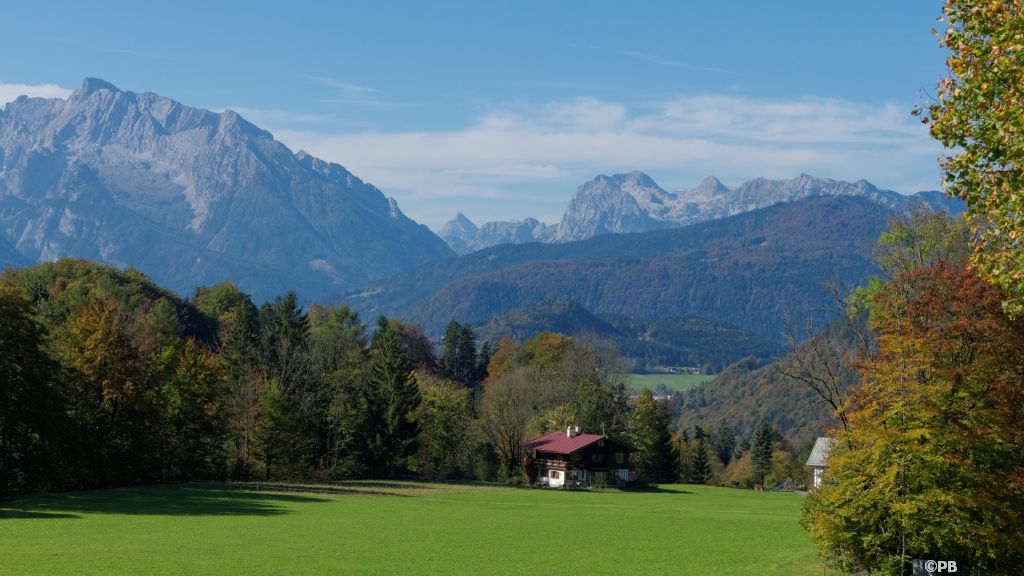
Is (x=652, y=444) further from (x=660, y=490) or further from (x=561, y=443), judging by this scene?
(x=561, y=443)

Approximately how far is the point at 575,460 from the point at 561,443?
292cm

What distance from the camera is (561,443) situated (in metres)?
103

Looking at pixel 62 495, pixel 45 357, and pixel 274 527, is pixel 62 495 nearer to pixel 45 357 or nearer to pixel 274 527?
pixel 45 357

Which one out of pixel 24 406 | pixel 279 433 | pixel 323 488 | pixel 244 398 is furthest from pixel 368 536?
pixel 244 398

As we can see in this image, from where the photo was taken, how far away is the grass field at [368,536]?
35.0 meters

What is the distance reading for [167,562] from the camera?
34125 mm

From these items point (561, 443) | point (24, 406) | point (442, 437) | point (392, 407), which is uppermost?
point (24, 406)

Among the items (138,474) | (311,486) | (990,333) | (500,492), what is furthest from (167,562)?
(500,492)

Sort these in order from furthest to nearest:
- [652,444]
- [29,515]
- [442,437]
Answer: [652,444] < [442,437] < [29,515]

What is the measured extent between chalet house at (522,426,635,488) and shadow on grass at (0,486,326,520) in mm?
39348

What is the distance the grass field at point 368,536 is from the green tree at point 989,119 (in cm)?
1857

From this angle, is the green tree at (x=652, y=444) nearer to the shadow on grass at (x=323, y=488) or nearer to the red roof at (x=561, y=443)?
the red roof at (x=561, y=443)

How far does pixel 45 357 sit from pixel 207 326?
81419 millimetres

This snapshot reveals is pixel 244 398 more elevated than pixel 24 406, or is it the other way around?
pixel 244 398
